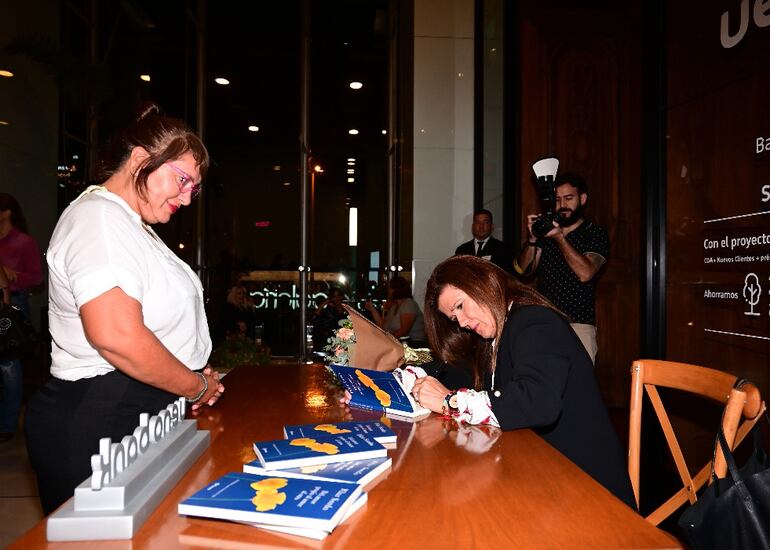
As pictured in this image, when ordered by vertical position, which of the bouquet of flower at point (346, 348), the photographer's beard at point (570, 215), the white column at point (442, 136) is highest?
the white column at point (442, 136)

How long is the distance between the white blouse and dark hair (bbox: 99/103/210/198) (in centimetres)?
7

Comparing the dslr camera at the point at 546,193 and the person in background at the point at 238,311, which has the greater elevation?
the dslr camera at the point at 546,193

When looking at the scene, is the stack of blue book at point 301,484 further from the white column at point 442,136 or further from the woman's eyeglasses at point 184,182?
the white column at point 442,136

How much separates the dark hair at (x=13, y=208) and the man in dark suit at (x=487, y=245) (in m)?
3.20

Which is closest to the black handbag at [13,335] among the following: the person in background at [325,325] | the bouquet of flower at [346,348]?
the person in background at [325,325]

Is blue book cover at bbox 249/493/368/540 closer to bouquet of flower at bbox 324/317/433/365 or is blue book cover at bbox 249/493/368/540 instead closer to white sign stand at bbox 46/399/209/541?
white sign stand at bbox 46/399/209/541

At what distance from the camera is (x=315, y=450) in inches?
44.8

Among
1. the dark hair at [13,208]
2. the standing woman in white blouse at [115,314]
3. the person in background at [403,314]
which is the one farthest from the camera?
the person in background at [403,314]

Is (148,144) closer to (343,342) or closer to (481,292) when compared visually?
(343,342)

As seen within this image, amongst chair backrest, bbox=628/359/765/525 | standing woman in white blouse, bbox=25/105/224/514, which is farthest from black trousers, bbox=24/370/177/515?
chair backrest, bbox=628/359/765/525

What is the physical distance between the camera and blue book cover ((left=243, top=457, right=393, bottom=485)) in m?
1.04

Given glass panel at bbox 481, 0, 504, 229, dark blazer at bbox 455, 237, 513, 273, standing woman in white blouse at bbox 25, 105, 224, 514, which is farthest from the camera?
glass panel at bbox 481, 0, 504, 229

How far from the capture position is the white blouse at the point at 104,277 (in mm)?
1214

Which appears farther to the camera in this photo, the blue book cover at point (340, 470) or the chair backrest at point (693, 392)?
Answer: the chair backrest at point (693, 392)
